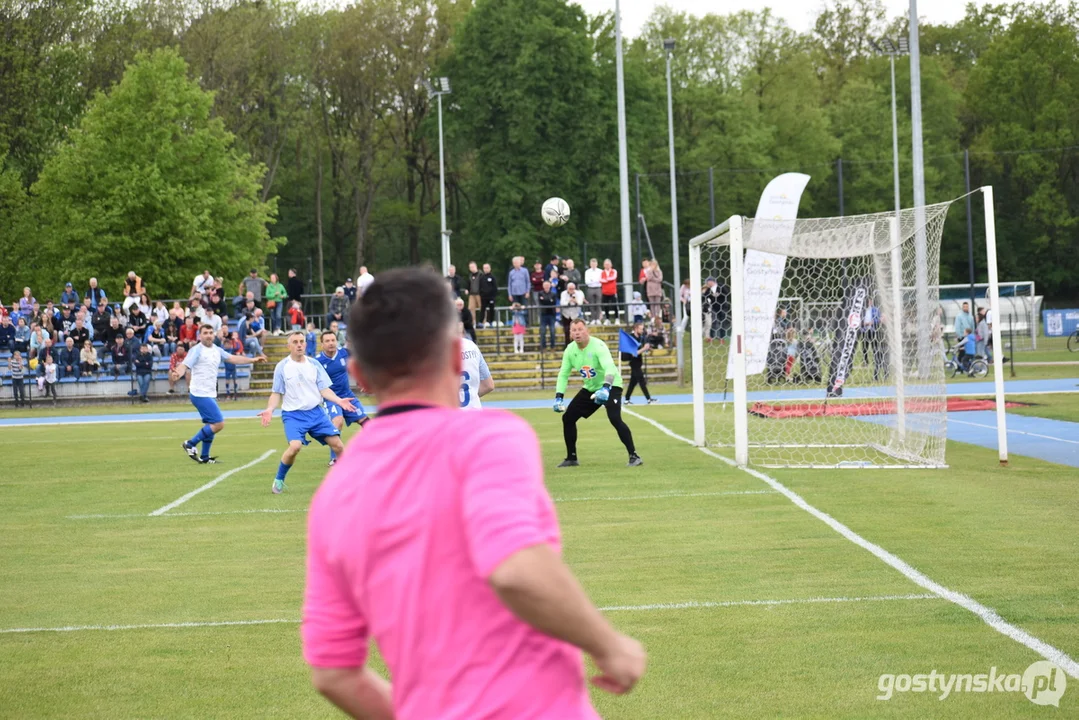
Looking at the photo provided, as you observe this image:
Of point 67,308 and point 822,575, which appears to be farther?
point 67,308

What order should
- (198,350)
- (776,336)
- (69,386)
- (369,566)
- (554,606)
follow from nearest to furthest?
1. (554,606)
2. (369,566)
3. (198,350)
4. (776,336)
5. (69,386)

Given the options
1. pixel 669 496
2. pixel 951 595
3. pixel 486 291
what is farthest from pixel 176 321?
pixel 951 595

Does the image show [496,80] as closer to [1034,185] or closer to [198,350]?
[1034,185]

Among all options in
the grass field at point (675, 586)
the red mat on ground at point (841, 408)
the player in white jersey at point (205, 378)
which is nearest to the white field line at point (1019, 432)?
the red mat on ground at point (841, 408)

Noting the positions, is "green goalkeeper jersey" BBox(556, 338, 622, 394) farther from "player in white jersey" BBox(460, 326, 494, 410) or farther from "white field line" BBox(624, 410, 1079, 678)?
"white field line" BBox(624, 410, 1079, 678)

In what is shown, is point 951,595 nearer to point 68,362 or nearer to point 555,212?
point 555,212

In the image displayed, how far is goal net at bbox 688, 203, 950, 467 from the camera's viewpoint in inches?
622

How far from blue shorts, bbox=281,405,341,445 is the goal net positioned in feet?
16.2

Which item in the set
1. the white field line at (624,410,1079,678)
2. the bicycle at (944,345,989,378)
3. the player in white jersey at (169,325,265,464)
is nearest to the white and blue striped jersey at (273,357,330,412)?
the player in white jersey at (169,325,265,464)

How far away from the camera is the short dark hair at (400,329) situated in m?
2.45

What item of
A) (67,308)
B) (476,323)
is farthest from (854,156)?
(67,308)

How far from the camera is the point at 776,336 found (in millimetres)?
24719

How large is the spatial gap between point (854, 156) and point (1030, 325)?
23.5m

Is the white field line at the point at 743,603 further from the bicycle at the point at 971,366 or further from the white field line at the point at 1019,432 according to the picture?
the bicycle at the point at 971,366
